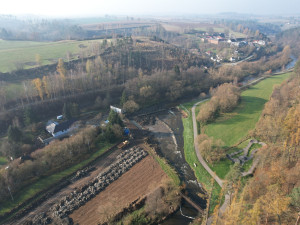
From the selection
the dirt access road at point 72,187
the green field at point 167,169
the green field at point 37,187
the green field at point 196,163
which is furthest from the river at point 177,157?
the green field at point 37,187

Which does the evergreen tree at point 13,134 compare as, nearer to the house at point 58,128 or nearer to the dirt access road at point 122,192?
the house at point 58,128

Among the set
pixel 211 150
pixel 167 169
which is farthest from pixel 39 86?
pixel 211 150

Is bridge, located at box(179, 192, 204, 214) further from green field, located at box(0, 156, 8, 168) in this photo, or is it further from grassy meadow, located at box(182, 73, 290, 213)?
green field, located at box(0, 156, 8, 168)

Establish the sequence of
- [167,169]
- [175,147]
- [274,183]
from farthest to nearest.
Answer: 1. [175,147]
2. [167,169]
3. [274,183]

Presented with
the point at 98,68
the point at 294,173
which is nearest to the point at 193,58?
the point at 98,68

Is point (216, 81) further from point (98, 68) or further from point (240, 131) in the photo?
point (98, 68)

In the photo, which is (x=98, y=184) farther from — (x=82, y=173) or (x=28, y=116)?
(x=28, y=116)
